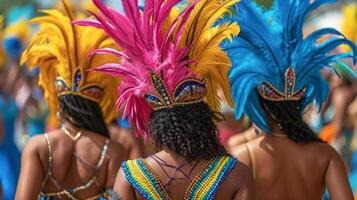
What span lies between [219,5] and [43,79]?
1854 millimetres

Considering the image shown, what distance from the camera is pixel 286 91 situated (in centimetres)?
477

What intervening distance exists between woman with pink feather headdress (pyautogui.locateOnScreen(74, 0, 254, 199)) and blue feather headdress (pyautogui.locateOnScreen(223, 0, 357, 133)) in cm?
81

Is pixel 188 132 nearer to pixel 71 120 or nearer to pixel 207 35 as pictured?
pixel 207 35

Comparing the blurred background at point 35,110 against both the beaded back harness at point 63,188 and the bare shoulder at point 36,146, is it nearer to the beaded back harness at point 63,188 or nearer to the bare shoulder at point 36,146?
the beaded back harness at point 63,188

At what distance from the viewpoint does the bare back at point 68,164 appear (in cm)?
473

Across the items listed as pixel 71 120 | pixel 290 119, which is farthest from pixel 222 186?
pixel 71 120

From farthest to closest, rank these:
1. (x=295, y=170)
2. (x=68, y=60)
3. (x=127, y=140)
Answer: (x=127, y=140) → (x=68, y=60) → (x=295, y=170)

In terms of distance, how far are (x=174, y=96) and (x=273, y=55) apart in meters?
1.27

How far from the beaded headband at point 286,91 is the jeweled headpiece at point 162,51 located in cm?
90

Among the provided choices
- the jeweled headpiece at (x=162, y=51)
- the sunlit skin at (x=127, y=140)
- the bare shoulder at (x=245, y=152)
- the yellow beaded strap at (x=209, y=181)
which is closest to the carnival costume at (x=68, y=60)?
the sunlit skin at (x=127, y=140)

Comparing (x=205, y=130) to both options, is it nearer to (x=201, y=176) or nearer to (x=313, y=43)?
(x=201, y=176)

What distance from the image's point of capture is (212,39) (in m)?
3.95

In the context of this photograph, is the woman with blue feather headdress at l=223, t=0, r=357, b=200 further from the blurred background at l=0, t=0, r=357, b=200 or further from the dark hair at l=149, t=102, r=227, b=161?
the blurred background at l=0, t=0, r=357, b=200

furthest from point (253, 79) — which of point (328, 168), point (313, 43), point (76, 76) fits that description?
point (76, 76)
